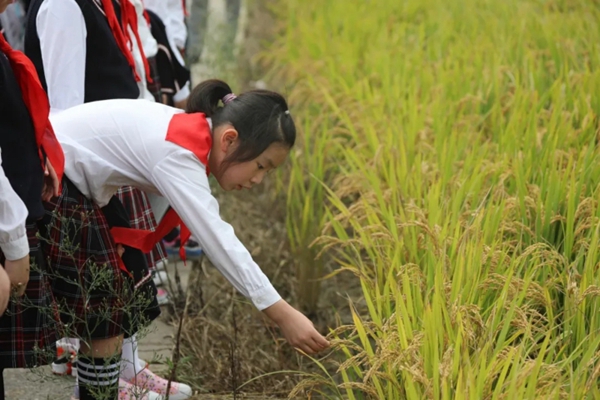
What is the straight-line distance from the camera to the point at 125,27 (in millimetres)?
2699

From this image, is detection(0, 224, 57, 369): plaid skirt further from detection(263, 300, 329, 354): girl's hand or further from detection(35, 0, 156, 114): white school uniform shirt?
detection(35, 0, 156, 114): white school uniform shirt

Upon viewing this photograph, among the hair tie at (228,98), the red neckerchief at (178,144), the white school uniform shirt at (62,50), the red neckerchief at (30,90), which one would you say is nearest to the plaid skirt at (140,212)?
the red neckerchief at (178,144)

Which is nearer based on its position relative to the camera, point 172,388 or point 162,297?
point 172,388

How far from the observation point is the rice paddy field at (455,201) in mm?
1974

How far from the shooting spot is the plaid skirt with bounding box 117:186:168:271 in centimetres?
241

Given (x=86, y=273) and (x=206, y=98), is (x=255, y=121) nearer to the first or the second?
(x=206, y=98)

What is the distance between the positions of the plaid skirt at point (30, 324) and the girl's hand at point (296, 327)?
469 mm

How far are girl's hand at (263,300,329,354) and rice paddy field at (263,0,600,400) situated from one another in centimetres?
8

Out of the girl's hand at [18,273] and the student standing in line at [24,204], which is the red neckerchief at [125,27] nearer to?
the student standing in line at [24,204]

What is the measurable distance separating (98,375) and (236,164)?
580mm

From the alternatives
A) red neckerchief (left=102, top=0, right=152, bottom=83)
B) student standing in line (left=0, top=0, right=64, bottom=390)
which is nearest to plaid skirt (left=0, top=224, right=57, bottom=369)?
student standing in line (left=0, top=0, right=64, bottom=390)

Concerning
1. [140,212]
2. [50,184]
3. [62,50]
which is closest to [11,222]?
[50,184]

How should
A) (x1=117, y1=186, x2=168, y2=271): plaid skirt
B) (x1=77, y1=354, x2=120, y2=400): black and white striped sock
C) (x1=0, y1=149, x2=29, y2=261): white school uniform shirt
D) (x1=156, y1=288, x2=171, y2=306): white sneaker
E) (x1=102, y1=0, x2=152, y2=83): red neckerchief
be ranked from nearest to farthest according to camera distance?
(x1=0, y1=149, x2=29, y2=261): white school uniform shirt
(x1=77, y1=354, x2=120, y2=400): black and white striped sock
(x1=117, y1=186, x2=168, y2=271): plaid skirt
(x1=102, y1=0, x2=152, y2=83): red neckerchief
(x1=156, y1=288, x2=171, y2=306): white sneaker

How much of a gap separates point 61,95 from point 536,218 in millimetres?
1304
